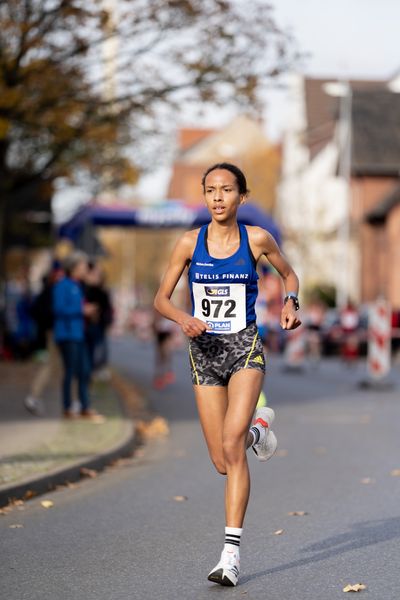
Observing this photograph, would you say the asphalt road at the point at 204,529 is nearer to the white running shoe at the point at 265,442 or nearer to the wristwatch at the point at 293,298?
the white running shoe at the point at 265,442

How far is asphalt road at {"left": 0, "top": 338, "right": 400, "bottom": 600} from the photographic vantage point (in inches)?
257

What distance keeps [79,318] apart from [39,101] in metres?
7.42

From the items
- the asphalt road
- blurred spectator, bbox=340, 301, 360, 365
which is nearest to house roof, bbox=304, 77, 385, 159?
blurred spectator, bbox=340, 301, 360, 365

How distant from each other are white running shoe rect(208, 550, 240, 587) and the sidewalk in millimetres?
3195

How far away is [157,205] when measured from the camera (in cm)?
2916

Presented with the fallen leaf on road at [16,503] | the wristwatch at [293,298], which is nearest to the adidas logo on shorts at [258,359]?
the wristwatch at [293,298]

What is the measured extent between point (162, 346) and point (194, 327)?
16449 millimetres

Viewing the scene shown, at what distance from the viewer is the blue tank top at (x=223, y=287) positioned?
22.2ft

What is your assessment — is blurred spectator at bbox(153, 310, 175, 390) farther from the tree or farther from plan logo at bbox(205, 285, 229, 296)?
plan logo at bbox(205, 285, 229, 296)

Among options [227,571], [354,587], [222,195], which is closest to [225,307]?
[222,195]

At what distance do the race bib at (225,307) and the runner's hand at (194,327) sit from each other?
239 millimetres

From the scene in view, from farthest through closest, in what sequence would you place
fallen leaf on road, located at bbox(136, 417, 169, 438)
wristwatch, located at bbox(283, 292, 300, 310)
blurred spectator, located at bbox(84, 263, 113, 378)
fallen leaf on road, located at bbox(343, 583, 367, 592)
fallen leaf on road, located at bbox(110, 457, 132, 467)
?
blurred spectator, located at bbox(84, 263, 113, 378)
fallen leaf on road, located at bbox(136, 417, 169, 438)
fallen leaf on road, located at bbox(110, 457, 132, 467)
wristwatch, located at bbox(283, 292, 300, 310)
fallen leaf on road, located at bbox(343, 583, 367, 592)

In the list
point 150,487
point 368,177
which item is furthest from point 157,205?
point 368,177

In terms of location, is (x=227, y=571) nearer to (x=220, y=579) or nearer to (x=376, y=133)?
(x=220, y=579)
